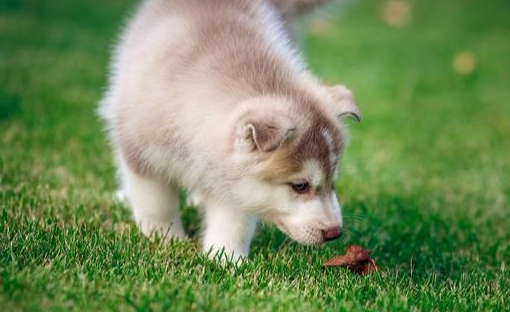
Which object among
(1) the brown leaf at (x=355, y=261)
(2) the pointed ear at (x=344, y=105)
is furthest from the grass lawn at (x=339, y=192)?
(2) the pointed ear at (x=344, y=105)

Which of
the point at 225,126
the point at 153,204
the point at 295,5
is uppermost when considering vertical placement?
the point at 295,5

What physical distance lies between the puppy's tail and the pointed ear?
4.42ft

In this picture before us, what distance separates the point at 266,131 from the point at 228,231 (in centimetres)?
91

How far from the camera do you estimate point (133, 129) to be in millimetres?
3795

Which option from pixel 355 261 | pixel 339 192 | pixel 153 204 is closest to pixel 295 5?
pixel 339 192

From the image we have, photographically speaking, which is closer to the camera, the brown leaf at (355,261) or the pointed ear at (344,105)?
the pointed ear at (344,105)

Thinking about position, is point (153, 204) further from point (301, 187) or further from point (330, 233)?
point (330, 233)

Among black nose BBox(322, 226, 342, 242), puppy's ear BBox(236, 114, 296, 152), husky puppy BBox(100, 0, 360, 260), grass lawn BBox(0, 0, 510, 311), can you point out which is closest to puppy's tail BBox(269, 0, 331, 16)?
grass lawn BBox(0, 0, 510, 311)

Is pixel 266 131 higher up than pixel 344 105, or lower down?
lower down

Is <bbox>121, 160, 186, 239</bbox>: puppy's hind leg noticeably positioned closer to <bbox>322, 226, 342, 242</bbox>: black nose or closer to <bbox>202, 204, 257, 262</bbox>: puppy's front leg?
<bbox>202, 204, 257, 262</bbox>: puppy's front leg

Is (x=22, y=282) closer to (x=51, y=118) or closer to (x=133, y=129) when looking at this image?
(x=133, y=129)

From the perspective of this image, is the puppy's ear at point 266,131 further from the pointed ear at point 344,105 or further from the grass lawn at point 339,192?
the grass lawn at point 339,192

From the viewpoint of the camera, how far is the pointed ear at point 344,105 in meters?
3.67

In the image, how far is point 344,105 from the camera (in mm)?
3693
